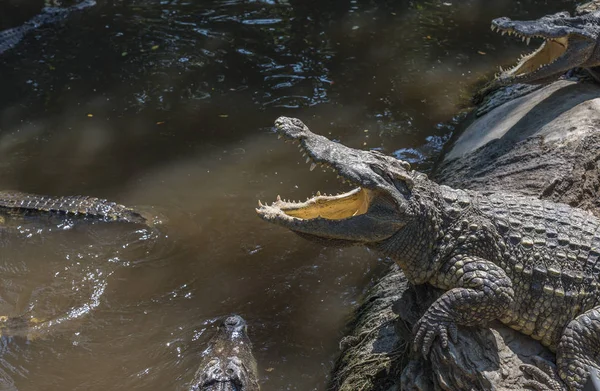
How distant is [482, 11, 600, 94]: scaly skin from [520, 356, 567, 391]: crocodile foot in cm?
310

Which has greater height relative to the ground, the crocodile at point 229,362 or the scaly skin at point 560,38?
the scaly skin at point 560,38

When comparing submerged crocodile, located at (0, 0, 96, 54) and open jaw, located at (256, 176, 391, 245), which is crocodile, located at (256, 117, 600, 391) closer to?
open jaw, located at (256, 176, 391, 245)

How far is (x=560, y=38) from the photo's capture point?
5590 millimetres

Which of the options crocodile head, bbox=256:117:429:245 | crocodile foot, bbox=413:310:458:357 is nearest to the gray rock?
crocodile foot, bbox=413:310:458:357

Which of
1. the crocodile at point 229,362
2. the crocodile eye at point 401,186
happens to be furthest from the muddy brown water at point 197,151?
the crocodile eye at point 401,186

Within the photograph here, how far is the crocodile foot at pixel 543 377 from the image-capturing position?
2.91m

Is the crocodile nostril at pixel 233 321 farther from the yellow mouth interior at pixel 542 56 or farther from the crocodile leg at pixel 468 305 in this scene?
the yellow mouth interior at pixel 542 56

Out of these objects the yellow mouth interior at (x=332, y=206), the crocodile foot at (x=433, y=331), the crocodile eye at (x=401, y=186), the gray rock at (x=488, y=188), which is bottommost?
the gray rock at (x=488, y=188)

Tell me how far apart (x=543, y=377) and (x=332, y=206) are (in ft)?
4.95

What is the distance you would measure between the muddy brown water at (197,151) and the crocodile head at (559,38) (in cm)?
147

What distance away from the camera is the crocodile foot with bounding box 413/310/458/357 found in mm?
2986

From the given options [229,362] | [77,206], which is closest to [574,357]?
[229,362]

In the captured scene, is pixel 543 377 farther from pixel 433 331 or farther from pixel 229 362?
pixel 229 362

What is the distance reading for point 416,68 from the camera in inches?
330
